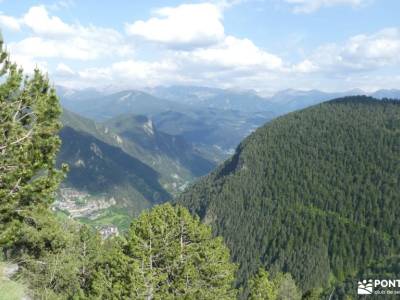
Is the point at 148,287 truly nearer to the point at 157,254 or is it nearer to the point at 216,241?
the point at 157,254

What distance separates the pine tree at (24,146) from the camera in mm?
26406

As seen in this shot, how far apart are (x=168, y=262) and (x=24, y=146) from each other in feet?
69.9

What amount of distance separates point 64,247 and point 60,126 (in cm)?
2747

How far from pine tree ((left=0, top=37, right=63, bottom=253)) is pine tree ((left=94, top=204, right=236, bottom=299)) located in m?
11.5

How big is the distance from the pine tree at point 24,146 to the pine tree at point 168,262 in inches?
455

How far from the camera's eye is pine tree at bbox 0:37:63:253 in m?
26.4

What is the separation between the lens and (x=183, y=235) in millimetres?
48125

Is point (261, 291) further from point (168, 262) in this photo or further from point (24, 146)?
point (24, 146)

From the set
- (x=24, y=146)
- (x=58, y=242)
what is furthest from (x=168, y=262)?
(x=24, y=146)

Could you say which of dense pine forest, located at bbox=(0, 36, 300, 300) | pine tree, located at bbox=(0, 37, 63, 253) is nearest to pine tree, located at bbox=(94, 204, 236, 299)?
dense pine forest, located at bbox=(0, 36, 300, 300)

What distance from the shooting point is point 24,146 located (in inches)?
1040

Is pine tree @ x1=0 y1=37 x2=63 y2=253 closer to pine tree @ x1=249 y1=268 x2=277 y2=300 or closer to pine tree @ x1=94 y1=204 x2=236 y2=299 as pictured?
pine tree @ x1=94 y1=204 x2=236 y2=299

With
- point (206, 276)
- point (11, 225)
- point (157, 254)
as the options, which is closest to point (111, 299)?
point (157, 254)

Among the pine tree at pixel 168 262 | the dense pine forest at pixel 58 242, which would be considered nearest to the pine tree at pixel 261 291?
the dense pine forest at pixel 58 242
